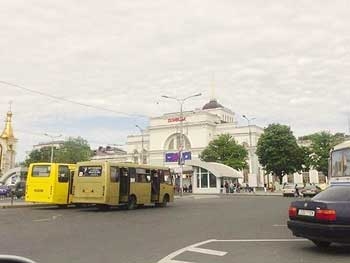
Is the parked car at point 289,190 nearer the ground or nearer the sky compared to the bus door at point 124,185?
nearer the sky

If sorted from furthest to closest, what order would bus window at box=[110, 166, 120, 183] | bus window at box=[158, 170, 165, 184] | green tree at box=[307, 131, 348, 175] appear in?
green tree at box=[307, 131, 348, 175] < bus window at box=[158, 170, 165, 184] < bus window at box=[110, 166, 120, 183]

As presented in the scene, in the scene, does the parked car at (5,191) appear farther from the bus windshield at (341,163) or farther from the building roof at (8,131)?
the building roof at (8,131)

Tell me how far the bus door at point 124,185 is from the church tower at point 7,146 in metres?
78.5

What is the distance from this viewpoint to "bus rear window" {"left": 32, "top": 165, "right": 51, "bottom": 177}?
28.8 meters

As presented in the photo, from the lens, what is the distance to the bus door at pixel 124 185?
27261 mm

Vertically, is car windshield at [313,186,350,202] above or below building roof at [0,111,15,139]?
below

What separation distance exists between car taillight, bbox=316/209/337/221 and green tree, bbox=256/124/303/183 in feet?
206

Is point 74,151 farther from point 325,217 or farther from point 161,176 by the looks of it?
point 325,217

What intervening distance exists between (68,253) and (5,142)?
323ft

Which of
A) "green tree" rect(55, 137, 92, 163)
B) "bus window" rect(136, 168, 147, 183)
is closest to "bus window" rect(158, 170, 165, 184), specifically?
"bus window" rect(136, 168, 147, 183)

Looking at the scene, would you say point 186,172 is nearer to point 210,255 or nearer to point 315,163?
point 315,163

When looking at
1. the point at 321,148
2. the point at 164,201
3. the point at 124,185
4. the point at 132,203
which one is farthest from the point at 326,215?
the point at 321,148

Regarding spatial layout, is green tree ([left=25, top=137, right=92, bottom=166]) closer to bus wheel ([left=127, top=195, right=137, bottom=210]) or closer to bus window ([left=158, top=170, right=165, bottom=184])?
bus window ([left=158, top=170, right=165, bottom=184])

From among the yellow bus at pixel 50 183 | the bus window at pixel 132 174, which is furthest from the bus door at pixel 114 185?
the yellow bus at pixel 50 183
